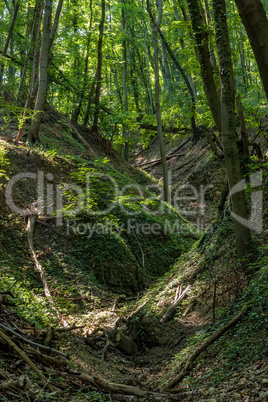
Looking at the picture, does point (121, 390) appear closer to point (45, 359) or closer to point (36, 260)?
point (45, 359)

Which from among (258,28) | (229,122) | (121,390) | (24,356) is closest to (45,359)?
(24,356)

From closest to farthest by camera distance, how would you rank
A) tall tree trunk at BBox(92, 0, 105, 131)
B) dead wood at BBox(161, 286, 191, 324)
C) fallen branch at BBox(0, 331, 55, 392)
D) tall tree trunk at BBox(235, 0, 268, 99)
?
1. fallen branch at BBox(0, 331, 55, 392)
2. tall tree trunk at BBox(235, 0, 268, 99)
3. dead wood at BBox(161, 286, 191, 324)
4. tall tree trunk at BBox(92, 0, 105, 131)

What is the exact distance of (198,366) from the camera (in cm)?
472

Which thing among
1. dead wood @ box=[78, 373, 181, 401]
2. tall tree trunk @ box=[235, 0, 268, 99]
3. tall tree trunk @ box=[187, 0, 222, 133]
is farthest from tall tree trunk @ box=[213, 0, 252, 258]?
dead wood @ box=[78, 373, 181, 401]

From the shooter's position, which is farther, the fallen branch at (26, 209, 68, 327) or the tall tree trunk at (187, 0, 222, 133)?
the tall tree trunk at (187, 0, 222, 133)

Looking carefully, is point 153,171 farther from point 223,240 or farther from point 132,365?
point 132,365

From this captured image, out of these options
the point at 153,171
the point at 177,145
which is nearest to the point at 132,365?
the point at 153,171

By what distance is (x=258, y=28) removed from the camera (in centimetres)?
390

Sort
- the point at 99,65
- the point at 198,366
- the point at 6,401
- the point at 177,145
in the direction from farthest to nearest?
the point at 177,145
the point at 99,65
the point at 198,366
the point at 6,401

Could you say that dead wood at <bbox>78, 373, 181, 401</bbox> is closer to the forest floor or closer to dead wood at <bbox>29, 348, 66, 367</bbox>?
the forest floor

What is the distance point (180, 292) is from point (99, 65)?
44.7 feet

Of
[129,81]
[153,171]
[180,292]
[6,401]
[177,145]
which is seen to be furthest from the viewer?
[129,81]

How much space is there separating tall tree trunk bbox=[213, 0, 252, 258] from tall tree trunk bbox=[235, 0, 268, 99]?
89.5 inches

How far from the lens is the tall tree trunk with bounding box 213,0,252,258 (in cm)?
612
